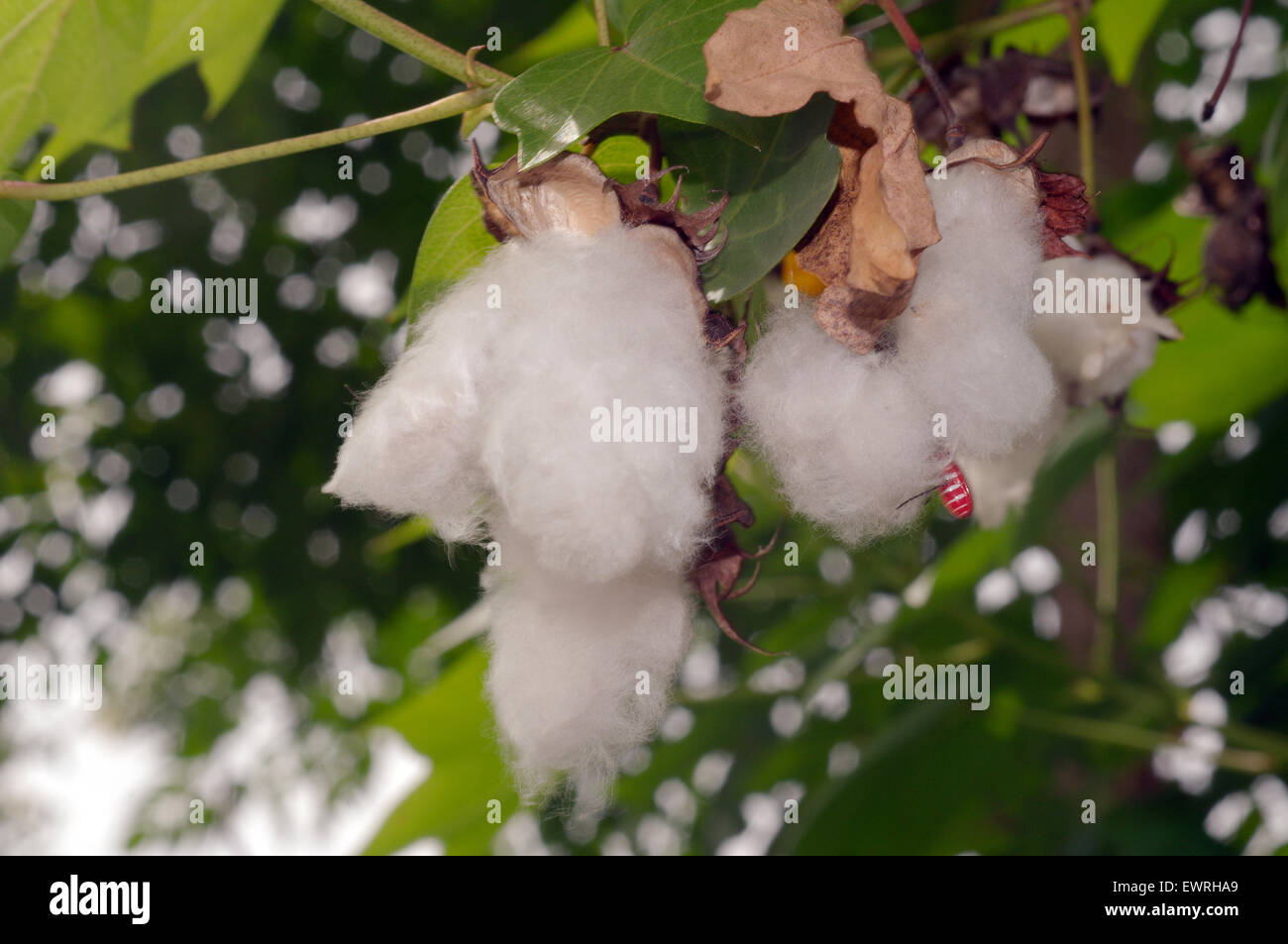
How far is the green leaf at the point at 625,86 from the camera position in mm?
477

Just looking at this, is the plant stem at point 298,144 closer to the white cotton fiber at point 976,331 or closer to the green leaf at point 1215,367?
the white cotton fiber at point 976,331

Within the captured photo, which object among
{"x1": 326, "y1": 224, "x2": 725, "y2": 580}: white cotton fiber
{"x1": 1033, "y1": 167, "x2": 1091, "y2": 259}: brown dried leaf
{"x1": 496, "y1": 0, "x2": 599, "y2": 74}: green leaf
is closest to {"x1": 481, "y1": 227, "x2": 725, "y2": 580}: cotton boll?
{"x1": 326, "y1": 224, "x2": 725, "y2": 580}: white cotton fiber

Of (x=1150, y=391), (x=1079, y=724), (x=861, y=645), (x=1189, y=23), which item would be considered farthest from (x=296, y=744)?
(x=1189, y=23)

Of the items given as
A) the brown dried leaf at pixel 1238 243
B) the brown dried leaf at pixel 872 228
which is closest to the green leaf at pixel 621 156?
the brown dried leaf at pixel 872 228

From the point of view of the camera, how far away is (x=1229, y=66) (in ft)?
2.60

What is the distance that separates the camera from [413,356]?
49cm

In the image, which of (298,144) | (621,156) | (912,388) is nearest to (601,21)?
(621,156)

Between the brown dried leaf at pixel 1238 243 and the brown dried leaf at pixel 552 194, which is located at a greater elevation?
the brown dried leaf at pixel 1238 243

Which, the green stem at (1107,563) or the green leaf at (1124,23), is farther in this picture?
the green stem at (1107,563)

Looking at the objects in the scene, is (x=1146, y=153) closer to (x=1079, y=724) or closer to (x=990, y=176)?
(x=1079, y=724)

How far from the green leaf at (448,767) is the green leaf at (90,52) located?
904 millimetres

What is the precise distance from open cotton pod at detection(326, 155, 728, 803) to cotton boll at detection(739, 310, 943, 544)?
0.9 inches

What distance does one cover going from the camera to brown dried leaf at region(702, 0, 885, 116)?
0.45m

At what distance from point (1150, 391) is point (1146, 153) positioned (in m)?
0.74
